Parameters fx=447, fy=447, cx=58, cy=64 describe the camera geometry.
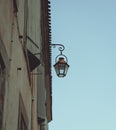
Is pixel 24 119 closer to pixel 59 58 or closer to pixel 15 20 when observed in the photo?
pixel 15 20

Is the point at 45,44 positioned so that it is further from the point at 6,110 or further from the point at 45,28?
the point at 6,110

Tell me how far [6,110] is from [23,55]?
8.90ft

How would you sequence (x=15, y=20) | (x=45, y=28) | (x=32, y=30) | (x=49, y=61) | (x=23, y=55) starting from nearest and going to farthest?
(x=15, y=20)
(x=23, y=55)
(x=32, y=30)
(x=45, y=28)
(x=49, y=61)

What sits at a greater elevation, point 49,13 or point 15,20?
point 49,13

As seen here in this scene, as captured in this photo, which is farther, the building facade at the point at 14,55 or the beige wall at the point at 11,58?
the beige wall at the point at 11,58

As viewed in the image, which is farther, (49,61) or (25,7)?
(49,61)

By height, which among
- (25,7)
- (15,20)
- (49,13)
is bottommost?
(15,20)

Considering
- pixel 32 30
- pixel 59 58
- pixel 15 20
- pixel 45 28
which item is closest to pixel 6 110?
pixel 15 20

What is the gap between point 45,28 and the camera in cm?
1744

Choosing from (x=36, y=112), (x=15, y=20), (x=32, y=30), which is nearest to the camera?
(x=15, y=20)

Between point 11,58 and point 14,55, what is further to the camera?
point 14,55

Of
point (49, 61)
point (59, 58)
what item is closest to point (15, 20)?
point (59, 58)

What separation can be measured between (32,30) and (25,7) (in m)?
1.31

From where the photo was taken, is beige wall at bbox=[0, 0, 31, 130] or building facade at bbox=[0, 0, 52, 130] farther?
beige wall at bbox=[0, 0, 31, 130]
